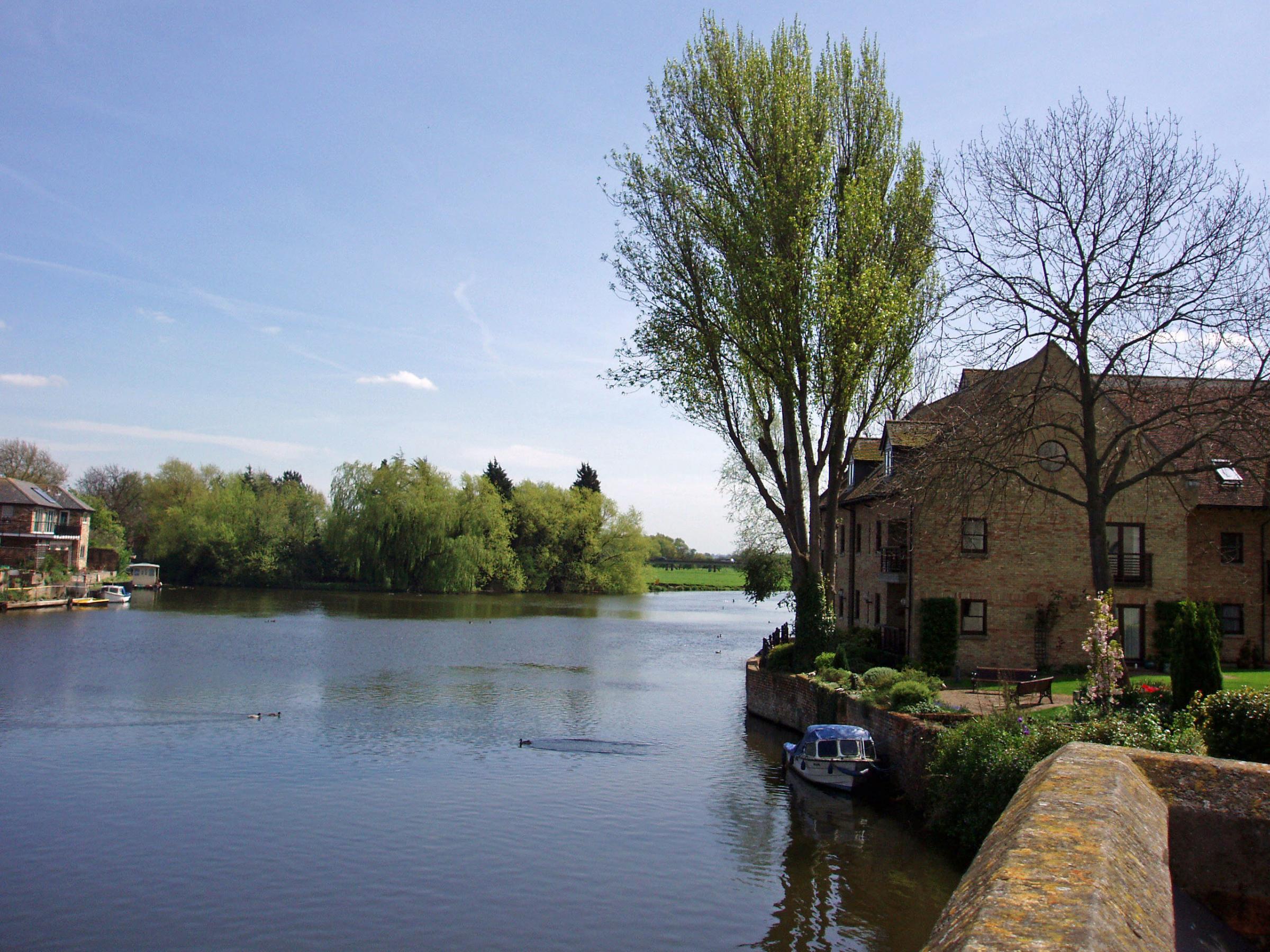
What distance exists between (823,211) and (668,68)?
6673mm

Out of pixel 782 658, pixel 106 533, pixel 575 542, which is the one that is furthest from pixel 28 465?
pixel 782 658

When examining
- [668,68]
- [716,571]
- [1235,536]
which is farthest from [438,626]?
[716,571]

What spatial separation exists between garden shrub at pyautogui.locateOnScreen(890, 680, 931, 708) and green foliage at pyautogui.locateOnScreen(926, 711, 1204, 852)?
3.23m

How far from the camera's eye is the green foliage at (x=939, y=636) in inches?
1129

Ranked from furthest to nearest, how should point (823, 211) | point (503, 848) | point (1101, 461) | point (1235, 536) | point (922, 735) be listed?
1. point (1235, 536)
2. point (823, 211)
3. point (1101, 461)
4. point (922, 735)
5. point (503, 848)

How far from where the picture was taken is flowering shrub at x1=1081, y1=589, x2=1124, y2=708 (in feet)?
57.8

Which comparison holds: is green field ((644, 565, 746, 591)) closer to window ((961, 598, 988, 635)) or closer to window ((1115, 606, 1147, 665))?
window ((1115, 606, 1147, 665))

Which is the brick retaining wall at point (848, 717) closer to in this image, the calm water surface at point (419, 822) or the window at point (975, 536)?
the calm water surface at point (419, 822)

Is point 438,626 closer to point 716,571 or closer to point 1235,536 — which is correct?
point 1235,536

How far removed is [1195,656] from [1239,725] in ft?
16.9

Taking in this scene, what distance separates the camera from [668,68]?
97.7 ft

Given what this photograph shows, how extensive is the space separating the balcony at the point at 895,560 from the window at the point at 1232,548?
1042 centimetres

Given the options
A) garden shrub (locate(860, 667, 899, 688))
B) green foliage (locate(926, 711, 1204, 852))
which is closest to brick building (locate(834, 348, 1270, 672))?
garden shrub (locate(860, 667, 899, 688))

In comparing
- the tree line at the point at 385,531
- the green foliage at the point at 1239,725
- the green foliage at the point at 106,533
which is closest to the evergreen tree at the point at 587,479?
the tree line at the point at 385,531
